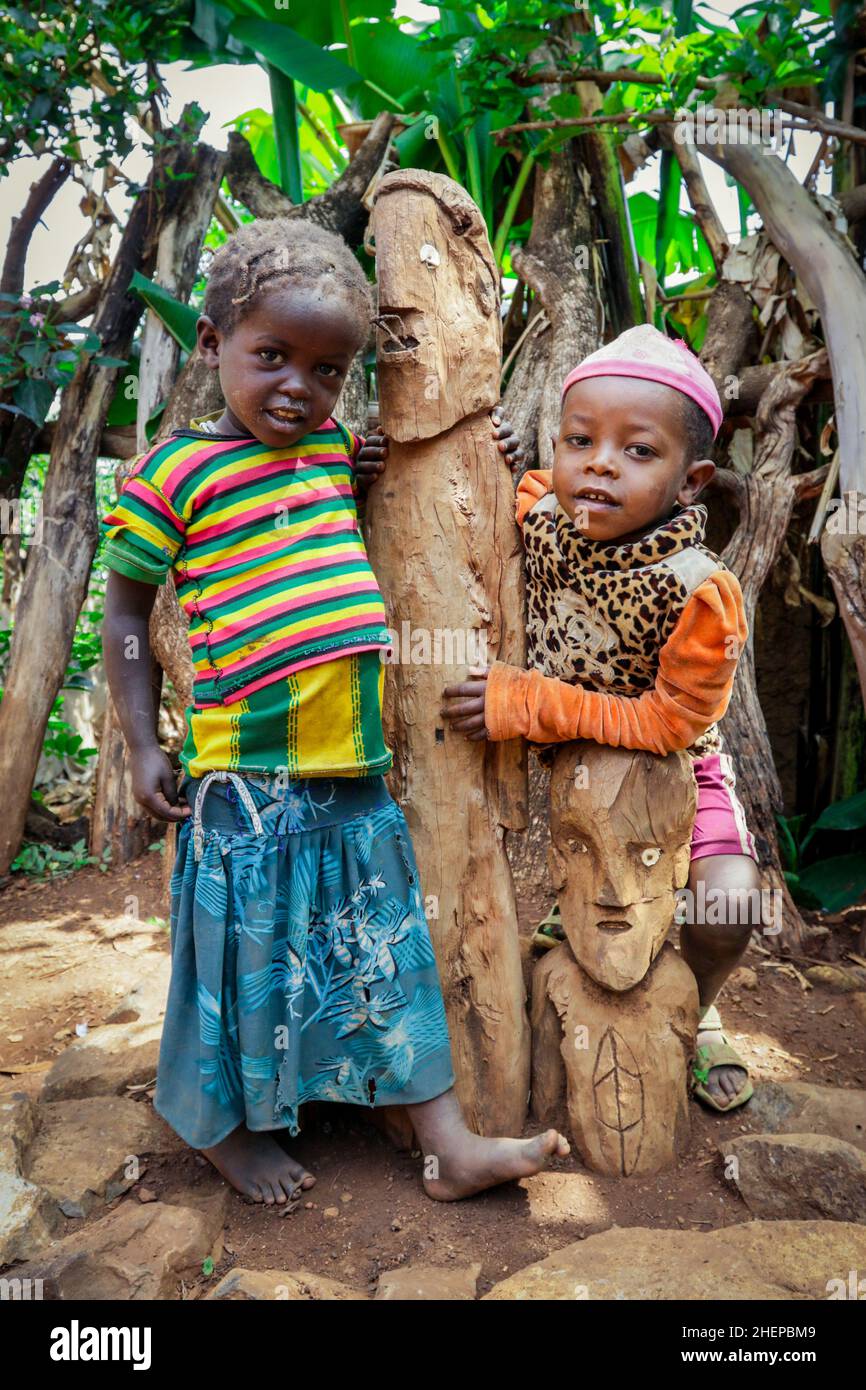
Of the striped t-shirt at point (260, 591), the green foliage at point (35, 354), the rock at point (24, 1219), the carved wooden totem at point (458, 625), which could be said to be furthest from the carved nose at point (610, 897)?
the green foliage at point (35, 354)

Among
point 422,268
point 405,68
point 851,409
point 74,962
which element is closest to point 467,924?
point 422,268

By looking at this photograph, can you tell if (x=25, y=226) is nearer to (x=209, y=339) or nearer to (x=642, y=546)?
(x=209, y=339)

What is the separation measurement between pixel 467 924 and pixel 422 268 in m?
1.41

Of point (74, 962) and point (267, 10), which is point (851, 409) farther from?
point (74, 962)

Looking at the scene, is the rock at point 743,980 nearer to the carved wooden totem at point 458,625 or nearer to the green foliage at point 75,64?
the carved wooden totem at point 458,625

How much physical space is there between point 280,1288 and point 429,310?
1881 mm

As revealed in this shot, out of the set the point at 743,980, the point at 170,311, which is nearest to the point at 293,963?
the point at 743,980

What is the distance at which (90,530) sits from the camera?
15.0 ft

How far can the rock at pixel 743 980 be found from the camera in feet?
10.6

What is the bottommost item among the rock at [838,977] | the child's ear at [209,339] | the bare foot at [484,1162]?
the bare foot at [484,1162]

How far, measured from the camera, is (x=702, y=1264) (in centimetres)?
174

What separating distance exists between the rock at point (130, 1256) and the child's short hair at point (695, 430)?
70.1 inches
